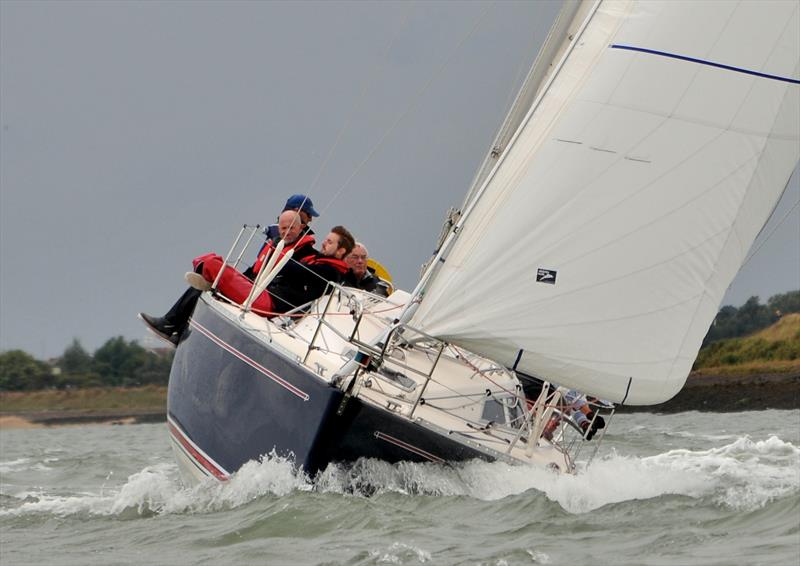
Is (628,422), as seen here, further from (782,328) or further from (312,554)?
(312,554)

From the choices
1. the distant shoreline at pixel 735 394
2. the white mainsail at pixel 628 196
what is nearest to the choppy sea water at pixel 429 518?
the white mainsail at pixel 628 196

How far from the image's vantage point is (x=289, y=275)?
10.4 meters

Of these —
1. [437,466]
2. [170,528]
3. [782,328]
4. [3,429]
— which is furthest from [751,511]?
[3,429]


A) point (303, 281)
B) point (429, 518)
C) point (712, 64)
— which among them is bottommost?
point (429, 518)

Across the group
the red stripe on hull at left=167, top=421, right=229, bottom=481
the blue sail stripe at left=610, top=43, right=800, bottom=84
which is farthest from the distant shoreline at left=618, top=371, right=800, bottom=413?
the blue sail stripe at left=610, top=43, right=800, bottom=84

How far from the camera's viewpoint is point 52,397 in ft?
141

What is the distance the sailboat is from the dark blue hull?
0.04 feet

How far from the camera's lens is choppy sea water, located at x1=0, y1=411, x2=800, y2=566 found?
722 cm

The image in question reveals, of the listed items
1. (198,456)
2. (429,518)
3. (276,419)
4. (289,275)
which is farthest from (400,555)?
(289,275)

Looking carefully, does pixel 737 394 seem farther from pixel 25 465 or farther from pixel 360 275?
pixel 360 275

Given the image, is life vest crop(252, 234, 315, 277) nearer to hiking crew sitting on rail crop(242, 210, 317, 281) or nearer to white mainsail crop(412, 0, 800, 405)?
hiking crew sitting on rail crop(242, 210, 317, 281)

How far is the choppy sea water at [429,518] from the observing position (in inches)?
284

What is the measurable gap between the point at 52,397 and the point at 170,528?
3576cm

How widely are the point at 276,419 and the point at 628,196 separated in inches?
100.0
